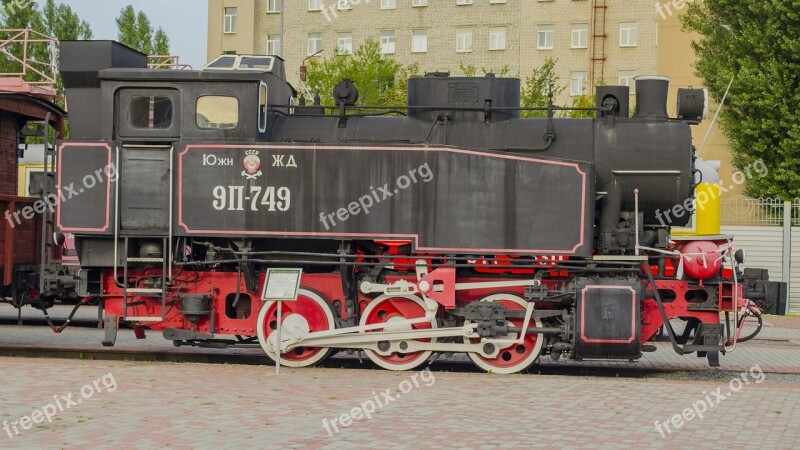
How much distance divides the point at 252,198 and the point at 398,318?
241 cm

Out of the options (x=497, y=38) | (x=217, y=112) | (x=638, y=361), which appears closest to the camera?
(x=217, y=112)

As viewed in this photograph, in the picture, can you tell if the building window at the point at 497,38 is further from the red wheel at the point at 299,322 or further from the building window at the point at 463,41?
the red wheel at the point at 299,322

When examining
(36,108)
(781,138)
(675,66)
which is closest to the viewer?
(36,108)

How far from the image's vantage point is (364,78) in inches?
1754

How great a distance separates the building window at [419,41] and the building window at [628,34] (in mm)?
9954

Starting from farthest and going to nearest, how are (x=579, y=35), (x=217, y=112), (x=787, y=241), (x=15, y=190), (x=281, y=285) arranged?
1. (x=579, y=35)
2. (x=787, y=241)
3. (x=15, y=190)
4. (x=217, y=112)
5. (x=281, y=285)

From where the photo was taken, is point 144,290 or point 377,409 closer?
point 377,409

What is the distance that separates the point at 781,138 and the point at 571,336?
22.7 m

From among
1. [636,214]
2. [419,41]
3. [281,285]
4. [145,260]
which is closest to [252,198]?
[281,285]

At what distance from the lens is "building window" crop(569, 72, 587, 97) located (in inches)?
2047

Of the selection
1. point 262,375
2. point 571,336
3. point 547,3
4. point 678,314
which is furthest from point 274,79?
point 547,3

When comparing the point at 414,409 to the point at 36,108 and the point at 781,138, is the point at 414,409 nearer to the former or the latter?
the point at 36,108

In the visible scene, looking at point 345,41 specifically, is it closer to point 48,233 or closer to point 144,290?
point 48,233

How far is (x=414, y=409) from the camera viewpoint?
33.1 feet
